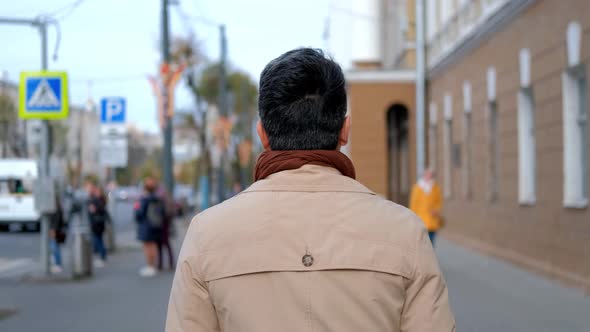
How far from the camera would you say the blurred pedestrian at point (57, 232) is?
16.5 m

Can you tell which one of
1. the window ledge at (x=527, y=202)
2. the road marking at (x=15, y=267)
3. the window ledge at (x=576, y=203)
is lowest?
the road marking at (x=15, y=267)

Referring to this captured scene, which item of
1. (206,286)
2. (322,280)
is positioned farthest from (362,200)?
(206,286)

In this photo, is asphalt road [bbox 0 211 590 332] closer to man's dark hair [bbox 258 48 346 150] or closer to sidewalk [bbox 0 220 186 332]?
sidewalk [bbox 0 220 186 332]

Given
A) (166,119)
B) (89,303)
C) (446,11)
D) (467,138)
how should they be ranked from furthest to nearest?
(446,11) → (166,119) → (467,138) → (89,303)

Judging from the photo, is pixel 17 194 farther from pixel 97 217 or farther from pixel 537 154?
pixel 537 154

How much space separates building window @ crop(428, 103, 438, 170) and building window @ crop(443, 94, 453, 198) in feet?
5.79

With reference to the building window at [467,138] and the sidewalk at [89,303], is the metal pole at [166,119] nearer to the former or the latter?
the sidewalk at [89,303]

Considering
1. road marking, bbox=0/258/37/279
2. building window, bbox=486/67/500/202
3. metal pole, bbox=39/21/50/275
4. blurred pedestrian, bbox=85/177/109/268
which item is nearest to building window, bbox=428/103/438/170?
building window, bbox=486/67/500/202

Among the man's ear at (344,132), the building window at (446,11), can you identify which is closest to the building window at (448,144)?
the building window at (446,11)

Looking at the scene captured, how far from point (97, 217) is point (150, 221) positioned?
3.06m

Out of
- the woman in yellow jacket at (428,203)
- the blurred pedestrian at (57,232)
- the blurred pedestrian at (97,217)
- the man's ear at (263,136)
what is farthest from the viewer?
the blurred pedestrian at (97,217)

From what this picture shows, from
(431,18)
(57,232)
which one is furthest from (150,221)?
(431,18)

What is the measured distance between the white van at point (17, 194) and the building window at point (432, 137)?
1374 centimetres

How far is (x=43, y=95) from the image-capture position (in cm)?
1545
